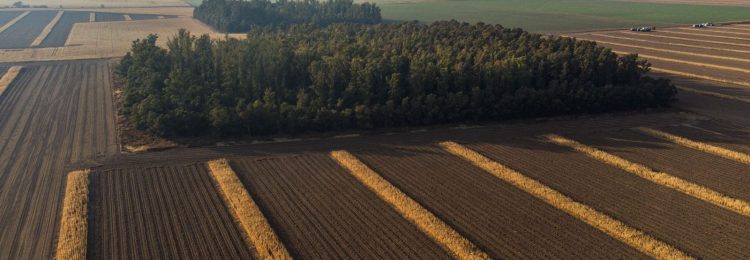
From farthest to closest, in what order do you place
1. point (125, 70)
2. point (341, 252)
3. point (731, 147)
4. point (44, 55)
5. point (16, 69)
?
point (44, 55) < point (16, 69) < point (125, 70) < point (731, 147) < point (341, 252)

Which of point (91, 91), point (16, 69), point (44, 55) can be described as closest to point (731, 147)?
point (91, 91)

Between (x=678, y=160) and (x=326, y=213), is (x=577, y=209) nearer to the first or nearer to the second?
(x=678, y=160)

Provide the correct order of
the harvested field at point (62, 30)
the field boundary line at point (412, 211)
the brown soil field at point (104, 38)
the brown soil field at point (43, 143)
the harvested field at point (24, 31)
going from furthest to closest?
the harvested field at point (62, 30) → the harvested field at point (24, 31) → the brown soil field at point (104, 38) → the brown soil field at point (43, 143) → the field boundary line at point (412, 211)

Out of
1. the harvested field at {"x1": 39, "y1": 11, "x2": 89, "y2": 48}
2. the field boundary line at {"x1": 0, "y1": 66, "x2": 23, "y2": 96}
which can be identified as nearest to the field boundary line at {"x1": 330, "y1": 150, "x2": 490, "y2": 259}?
the field boundary line at {"x1": 0, "y1": 66, "x2": 23, "y2": 96}

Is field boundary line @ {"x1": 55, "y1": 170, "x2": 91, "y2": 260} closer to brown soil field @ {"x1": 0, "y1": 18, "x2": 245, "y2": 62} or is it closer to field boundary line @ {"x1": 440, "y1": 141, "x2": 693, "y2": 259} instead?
field boundary line @ {"x1": 440, "y1": 141, "x2": 693, "y2": 259}

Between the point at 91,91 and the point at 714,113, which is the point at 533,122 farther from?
the point at 91,91

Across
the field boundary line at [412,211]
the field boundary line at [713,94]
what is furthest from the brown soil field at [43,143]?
the field boundary line at [713,94]

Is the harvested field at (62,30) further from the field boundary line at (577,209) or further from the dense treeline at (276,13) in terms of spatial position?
the field boundary line at (577,209)
